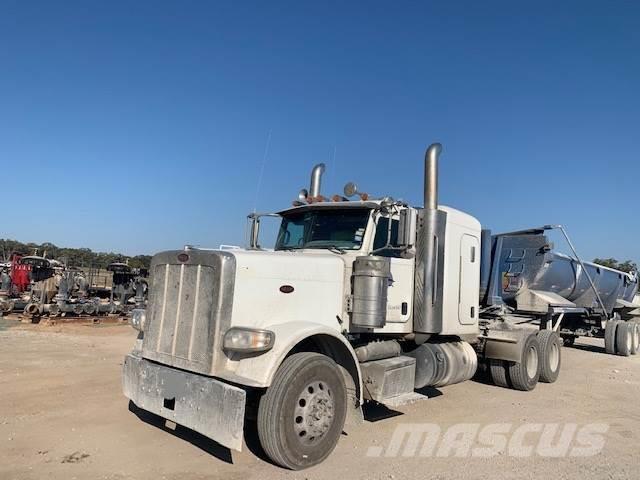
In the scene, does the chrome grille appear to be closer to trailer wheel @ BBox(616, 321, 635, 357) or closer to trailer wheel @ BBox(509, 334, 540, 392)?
trailer wheel @ BBox(509, 334, 540, 392)

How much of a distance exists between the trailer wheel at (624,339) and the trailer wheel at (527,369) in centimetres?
709

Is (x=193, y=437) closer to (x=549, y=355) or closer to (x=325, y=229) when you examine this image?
(x=325, y=229)

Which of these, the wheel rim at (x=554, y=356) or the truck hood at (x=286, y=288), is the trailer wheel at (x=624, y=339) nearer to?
the wheel rim at (x=554, y=356)

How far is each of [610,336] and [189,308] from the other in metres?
13.9

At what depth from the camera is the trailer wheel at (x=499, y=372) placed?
29.3ft

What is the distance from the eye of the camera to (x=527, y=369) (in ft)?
29.1

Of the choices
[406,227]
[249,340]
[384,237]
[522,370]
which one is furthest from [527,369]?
[249,340]

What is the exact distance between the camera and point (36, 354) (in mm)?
10172

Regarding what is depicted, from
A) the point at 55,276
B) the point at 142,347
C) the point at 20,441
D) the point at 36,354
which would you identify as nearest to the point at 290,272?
the point at 142,347

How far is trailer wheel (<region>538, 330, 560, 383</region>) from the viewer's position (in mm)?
9445

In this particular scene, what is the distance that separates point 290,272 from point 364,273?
0.92 metres

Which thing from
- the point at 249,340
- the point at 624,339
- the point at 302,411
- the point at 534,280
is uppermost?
the point at 534,280

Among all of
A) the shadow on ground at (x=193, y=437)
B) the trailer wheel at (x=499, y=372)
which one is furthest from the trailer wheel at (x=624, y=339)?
the shadow on ground at (x=193, y=437)

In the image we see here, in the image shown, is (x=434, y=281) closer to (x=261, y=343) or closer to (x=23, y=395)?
(x=261, y=343)
